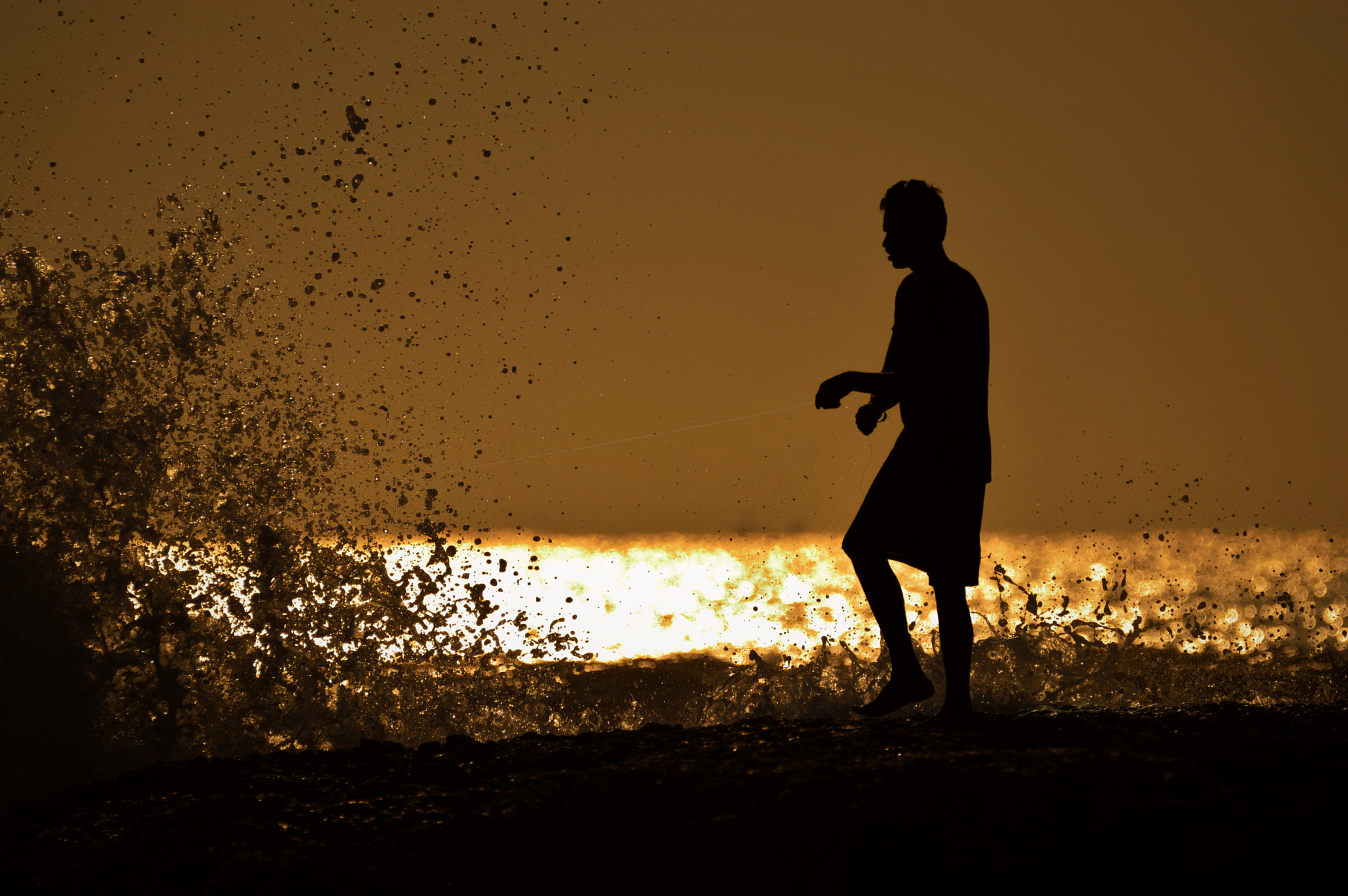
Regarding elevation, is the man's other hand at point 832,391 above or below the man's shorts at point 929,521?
above

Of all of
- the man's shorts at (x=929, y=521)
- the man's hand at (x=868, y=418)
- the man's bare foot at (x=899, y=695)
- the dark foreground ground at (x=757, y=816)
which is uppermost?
the man's hand at (x=868, y=418)

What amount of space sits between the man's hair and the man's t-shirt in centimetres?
17

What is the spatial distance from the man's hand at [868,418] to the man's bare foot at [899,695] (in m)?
1.06

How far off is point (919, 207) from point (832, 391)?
92 cm

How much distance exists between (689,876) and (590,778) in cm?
73

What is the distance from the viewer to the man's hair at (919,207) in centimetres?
409

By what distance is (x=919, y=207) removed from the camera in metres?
4.10

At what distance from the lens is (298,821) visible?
328 cm

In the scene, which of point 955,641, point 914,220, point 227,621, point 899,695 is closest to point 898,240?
point 914,220

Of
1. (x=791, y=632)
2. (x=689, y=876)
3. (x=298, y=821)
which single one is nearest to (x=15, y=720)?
(x=298, y=821)

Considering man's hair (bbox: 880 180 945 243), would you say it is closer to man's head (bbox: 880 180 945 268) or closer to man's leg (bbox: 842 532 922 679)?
man's head (bbox: 880 180 945 268)

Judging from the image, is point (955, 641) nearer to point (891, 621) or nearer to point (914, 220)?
point (891, 621)

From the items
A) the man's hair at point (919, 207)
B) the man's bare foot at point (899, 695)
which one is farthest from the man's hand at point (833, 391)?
the man's bare foot at point (899, 695)

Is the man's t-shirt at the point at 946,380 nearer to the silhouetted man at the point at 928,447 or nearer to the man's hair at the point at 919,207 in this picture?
the silhouetted man at the point at 928,447
